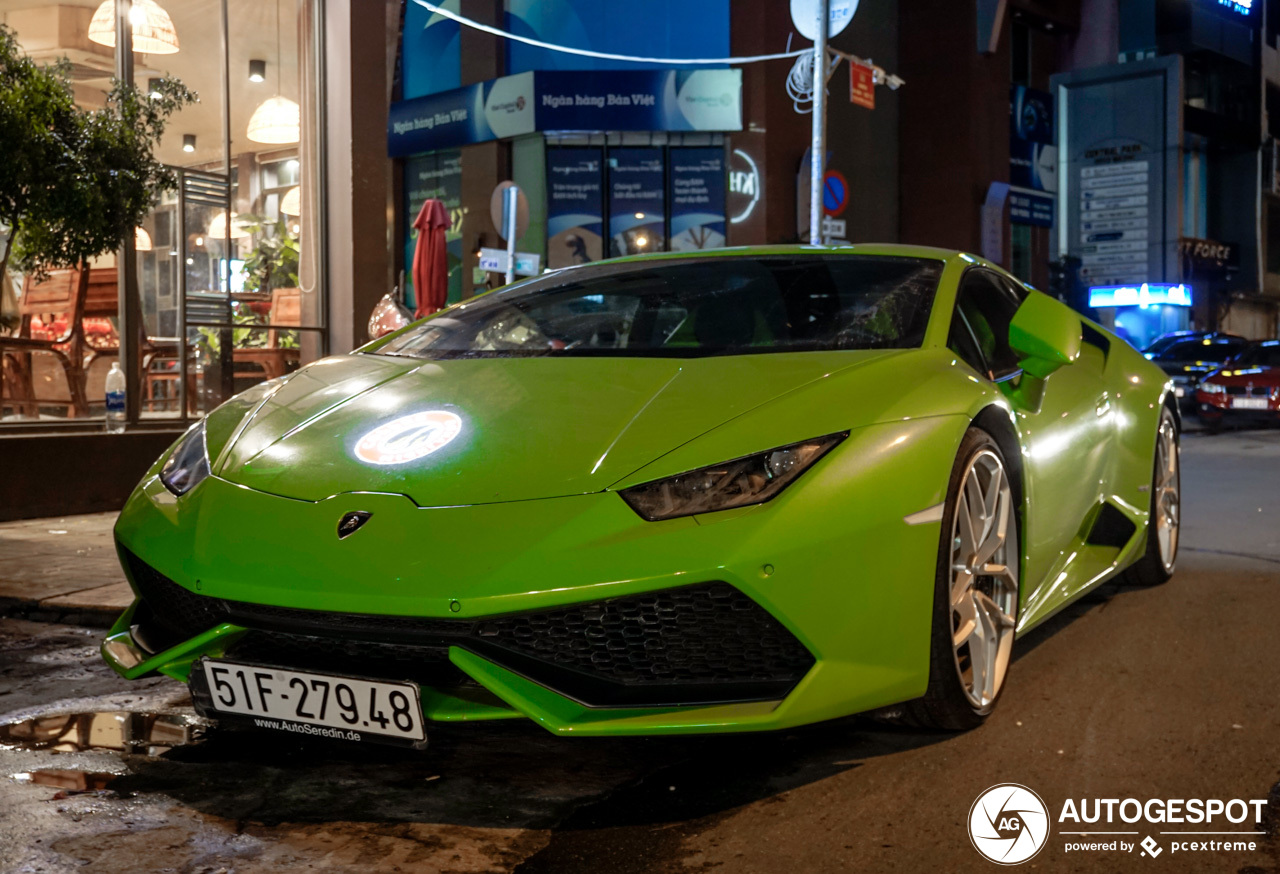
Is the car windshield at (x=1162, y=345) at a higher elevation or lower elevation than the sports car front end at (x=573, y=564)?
higher

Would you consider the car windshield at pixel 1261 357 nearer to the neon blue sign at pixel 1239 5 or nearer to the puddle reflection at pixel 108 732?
the puddle reflection at pixel 108 732

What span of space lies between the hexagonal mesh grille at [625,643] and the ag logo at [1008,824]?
465 millimetres

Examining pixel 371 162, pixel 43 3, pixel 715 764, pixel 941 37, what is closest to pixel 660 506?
pixel 715 764

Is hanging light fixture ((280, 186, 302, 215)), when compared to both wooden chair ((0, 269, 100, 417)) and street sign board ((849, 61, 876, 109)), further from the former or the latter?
street sign board ((849, 61, 876, 109))

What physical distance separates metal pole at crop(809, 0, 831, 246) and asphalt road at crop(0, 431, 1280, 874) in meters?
13.1

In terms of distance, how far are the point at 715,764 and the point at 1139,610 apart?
2.47 metres

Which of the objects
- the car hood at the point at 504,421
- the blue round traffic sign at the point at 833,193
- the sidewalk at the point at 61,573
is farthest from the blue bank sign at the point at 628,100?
the car hood at the point at 504,421

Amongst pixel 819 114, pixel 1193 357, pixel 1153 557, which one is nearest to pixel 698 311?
pixel 1153 557

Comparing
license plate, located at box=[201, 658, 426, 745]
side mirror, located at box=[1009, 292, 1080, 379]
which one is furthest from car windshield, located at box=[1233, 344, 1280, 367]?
license plate, located at box=[201, 658, 426, 745]

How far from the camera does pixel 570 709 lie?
246 cm

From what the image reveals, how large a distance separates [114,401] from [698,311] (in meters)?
6.68

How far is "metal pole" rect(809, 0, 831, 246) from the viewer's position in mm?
16250

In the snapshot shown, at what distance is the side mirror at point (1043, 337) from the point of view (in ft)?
11.5

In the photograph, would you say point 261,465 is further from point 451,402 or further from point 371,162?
point 371,162
